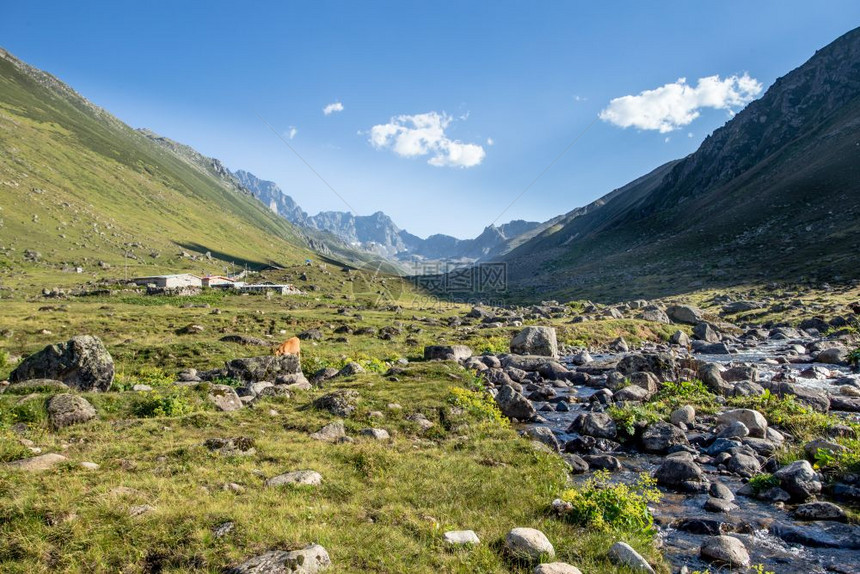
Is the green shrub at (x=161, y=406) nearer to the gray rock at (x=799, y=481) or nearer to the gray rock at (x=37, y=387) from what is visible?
the gray rock at (x=37, y=387)

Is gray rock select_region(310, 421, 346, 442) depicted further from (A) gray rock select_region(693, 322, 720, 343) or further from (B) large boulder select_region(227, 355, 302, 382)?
(A) gray rock select_region(693, 322, 720, 343)

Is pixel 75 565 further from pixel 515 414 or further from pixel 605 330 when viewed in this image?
pixel 605 330

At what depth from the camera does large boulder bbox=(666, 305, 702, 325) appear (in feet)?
178

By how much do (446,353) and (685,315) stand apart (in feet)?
122

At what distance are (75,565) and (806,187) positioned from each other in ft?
469

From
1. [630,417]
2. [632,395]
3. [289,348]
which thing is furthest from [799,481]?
[289,348]

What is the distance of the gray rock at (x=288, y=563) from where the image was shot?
7398 mm

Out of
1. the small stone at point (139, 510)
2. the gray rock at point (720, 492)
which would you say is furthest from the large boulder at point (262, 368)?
the gray rock at point (720, 492)

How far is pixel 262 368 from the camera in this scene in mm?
25859

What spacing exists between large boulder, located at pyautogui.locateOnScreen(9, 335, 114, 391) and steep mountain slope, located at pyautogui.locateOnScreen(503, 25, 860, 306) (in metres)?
87.3

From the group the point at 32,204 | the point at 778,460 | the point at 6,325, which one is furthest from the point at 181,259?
the point at 778,460

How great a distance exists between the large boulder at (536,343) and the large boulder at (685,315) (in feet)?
85.8

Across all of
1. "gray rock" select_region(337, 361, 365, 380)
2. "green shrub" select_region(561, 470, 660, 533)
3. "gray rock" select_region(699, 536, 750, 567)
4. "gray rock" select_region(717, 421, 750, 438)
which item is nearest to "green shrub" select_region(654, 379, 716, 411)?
"gray rock" select_region(717, 421, 750, 438)

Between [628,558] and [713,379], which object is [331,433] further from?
[713,379]
